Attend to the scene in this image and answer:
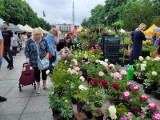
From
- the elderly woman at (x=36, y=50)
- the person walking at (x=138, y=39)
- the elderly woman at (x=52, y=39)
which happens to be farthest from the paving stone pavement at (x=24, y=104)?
the person walking at (x=138, y=39)

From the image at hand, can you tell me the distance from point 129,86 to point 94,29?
1307cm

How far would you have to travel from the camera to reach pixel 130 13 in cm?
5278

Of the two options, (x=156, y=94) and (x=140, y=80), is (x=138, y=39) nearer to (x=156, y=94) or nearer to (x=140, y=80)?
(x=140, y=80)

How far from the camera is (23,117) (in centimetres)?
507

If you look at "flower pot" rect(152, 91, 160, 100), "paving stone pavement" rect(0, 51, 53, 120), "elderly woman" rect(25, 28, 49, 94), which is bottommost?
"paving stone pavement" rect(0, 51, 53, 120)

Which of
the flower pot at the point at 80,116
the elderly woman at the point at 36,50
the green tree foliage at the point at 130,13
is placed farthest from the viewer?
the green tree foliage at the point at 130,13

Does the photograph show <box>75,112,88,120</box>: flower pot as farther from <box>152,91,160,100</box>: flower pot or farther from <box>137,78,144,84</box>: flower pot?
<box>137,78,144,84</box>: flower pot

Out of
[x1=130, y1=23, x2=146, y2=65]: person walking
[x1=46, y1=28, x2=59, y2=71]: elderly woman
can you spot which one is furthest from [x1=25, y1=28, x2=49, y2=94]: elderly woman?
[x1=130, y1=23, x2=146, y2=65]: person walking

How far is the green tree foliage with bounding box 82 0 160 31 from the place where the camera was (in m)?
50.1

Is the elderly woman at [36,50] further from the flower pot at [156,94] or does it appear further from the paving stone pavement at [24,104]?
the flower pot at [156,94]

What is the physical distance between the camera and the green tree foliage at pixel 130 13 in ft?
164

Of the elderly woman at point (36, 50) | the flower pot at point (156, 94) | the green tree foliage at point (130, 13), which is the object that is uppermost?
the green tree foliage at point (130, 13)

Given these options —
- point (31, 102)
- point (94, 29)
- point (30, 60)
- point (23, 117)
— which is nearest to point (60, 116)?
point (23, 117)

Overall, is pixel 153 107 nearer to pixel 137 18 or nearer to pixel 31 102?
pixel 31 102
